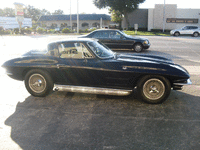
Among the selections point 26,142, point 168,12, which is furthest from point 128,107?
point 168,12

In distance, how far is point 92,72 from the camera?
4.89 metres

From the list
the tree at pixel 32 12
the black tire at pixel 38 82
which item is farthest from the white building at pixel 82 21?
the black tire at pixel 38 82

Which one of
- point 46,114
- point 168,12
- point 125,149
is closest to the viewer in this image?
point 125,149

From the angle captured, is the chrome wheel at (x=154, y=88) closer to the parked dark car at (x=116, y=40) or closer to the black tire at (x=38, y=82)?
the black tire at (x=38, y=82)

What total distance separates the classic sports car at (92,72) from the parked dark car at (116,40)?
8.12 metres

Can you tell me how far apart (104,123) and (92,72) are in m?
1.40

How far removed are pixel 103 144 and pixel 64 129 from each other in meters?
0.86

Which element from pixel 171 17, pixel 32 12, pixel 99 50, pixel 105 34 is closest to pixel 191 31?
pixel 171 17

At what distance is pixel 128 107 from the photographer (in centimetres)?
471

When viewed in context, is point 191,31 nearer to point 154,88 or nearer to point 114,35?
point 114,35

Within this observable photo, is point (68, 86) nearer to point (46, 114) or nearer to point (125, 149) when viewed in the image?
point (46, 114)

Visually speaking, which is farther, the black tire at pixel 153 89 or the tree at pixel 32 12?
the tree at pixel 32 12

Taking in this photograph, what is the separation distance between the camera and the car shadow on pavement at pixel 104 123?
129 inches

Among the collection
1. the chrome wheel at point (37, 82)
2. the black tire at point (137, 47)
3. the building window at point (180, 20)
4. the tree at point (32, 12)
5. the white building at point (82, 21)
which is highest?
the tree at point (32, 12)
